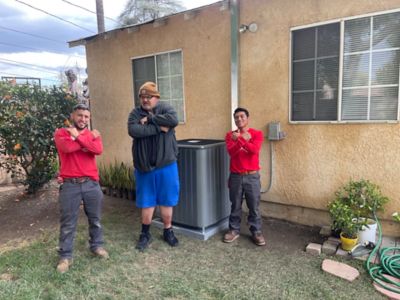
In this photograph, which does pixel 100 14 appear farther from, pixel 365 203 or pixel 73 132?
pixel 365 203

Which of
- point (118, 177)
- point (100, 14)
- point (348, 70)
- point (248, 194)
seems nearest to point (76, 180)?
point (248, 194)

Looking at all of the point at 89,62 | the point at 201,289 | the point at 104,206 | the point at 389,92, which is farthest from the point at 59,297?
the point at 89,62

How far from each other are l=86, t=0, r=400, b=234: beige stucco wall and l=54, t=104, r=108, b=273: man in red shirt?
2032 millimetres

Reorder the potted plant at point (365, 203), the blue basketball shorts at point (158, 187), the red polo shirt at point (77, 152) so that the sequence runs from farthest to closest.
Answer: the blue basketball shorts at point (158, 187) → the potted plant at point (365, 203) → the red polo shirt at point (77, 152)

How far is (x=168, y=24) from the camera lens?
16.1 ft

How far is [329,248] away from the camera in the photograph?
3322 millimetres

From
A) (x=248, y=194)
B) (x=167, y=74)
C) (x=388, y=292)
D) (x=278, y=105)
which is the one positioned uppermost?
(x=167, y=74)

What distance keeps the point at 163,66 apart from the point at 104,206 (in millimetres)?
2493

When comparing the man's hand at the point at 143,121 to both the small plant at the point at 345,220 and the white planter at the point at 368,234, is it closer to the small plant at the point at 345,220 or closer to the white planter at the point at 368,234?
the small plant at the point at 345,220

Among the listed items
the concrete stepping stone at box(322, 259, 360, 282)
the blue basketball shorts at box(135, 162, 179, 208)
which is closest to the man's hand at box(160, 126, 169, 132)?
the blue basketball shorts at box(135, 162, 179, 208)

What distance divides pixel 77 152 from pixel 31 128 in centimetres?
219

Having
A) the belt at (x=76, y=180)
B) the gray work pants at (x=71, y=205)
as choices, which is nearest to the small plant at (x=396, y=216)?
the gray work pants at (x=71, y=205)

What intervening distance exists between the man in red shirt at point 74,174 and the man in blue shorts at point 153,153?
1.53 ft

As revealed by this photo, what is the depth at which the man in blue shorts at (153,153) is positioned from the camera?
10.9 ft
